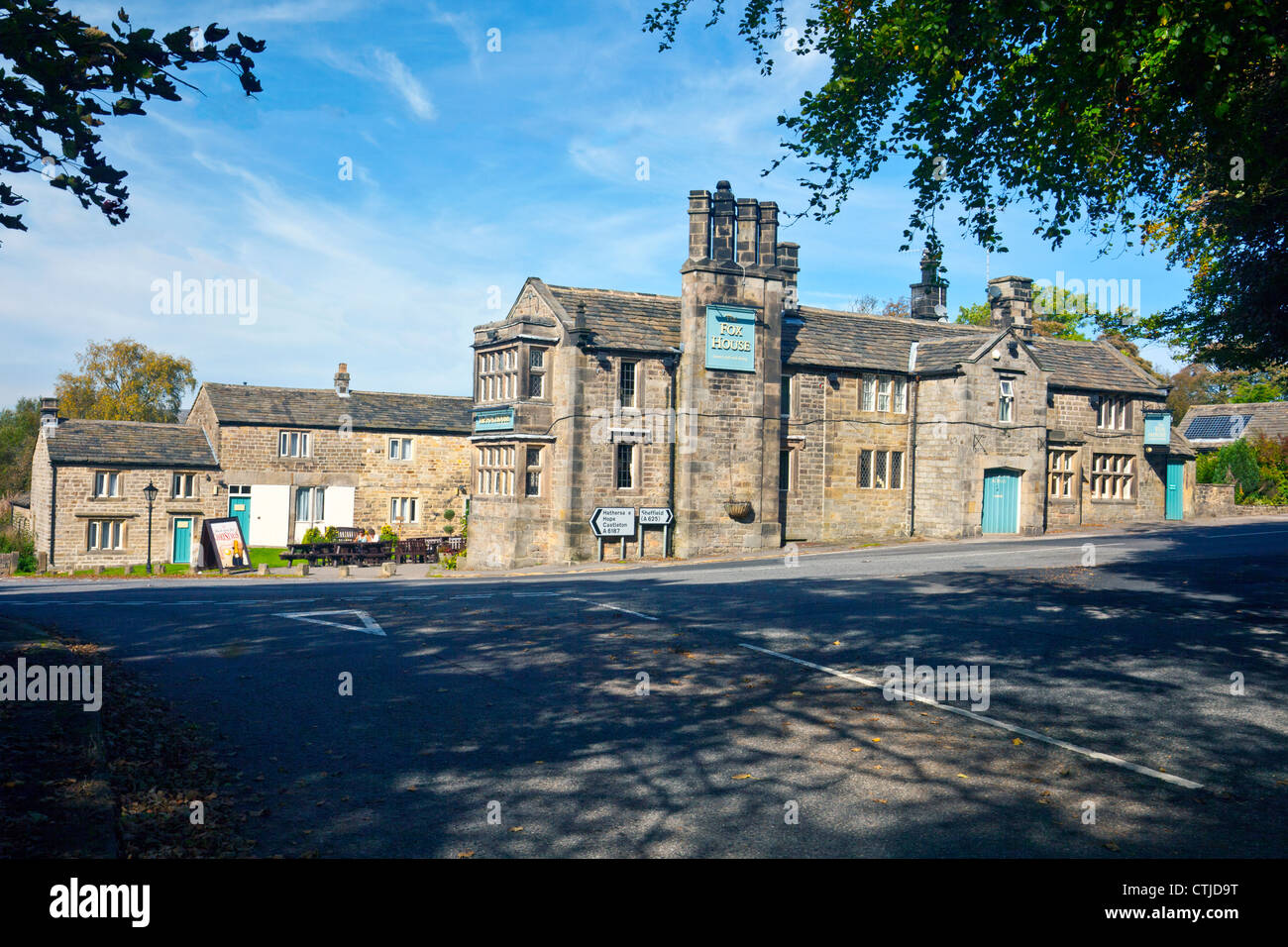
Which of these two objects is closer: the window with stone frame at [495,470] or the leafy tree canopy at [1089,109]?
the leafy tree canopy at [1089,109]

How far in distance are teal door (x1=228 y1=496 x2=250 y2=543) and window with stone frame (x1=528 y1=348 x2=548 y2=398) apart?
22757 mm

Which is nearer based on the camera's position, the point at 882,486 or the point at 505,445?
the point at 505,445

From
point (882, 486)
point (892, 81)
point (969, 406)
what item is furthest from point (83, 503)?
point (892, 81)

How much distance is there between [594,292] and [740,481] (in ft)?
28.2

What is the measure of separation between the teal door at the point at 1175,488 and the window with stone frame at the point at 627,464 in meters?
25.6

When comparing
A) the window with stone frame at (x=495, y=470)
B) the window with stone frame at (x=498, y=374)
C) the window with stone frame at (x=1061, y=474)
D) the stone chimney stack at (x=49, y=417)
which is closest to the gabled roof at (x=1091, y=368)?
the window with stone frame at (x=1061, y=474)

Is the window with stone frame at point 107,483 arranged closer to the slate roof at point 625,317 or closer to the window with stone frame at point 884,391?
the slate roof at point 625,317

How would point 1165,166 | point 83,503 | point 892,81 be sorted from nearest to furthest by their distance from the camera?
point 892,81, point 1165,166, point 83,503

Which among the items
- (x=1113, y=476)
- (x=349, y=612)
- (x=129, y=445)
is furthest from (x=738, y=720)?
(x=129, y=445)

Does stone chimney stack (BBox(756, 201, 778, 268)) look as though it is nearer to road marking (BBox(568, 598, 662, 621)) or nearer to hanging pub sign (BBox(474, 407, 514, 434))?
hanging pub sign (BBox(474, 407, 514, 434))

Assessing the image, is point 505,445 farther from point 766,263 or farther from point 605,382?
point 766,263

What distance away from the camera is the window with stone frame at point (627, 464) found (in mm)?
31828

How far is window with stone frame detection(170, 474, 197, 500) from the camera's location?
4516cm
